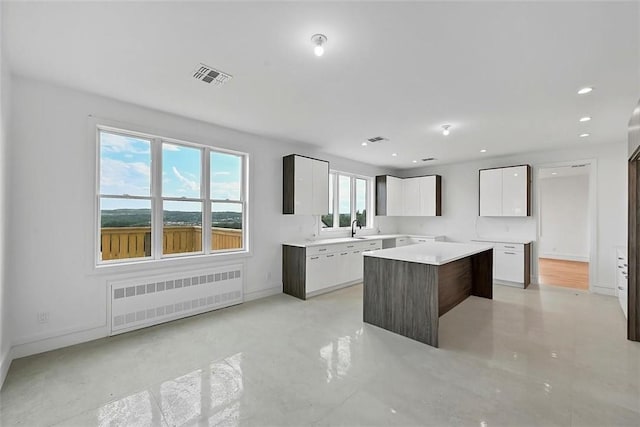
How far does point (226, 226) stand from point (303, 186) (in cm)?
146

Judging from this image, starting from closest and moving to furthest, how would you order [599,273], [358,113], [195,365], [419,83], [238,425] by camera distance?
[238,425] → [195,365] → [419,83] → [358,113] → [599,273]

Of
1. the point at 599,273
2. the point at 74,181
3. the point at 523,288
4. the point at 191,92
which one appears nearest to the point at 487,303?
Result: the point at 523,288

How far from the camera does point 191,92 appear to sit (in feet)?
9.87

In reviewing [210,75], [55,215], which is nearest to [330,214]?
[210,75]

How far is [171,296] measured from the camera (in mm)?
3625

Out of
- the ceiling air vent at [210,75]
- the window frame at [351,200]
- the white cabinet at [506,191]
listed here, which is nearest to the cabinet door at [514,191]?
the white cabinet at [506,191]

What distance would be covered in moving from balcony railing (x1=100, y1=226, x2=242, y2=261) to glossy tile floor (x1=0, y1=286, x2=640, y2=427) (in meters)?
0.95

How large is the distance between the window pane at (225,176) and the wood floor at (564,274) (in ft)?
20.5

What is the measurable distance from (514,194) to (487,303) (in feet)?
8.52

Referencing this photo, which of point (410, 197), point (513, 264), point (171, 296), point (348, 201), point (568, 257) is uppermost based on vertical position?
point (410, 197)

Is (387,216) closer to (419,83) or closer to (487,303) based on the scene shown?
(487,303)

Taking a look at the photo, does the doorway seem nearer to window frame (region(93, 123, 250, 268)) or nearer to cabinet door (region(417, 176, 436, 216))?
cabinet door (region(417, 176, 436, 216))

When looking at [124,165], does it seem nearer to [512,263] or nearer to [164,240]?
[164,240]

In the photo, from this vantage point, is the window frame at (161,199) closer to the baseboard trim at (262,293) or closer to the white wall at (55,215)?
the white wall at (55,215)
